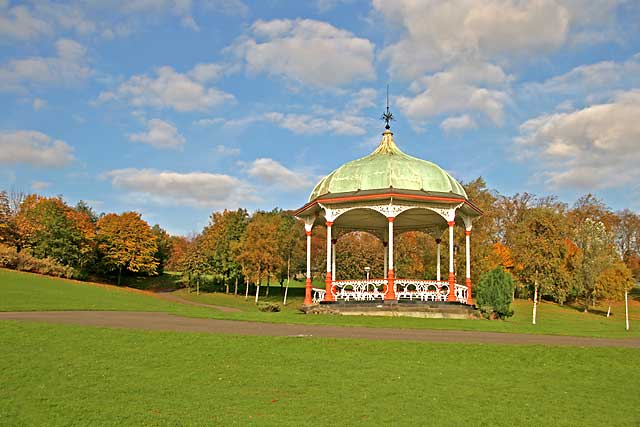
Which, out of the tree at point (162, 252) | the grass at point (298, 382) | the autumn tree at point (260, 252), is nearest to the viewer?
the grass at point (298, 382)

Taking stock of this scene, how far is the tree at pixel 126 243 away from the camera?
61.1 metres

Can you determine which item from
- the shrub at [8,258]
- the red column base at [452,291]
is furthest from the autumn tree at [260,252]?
the red column base at [452,291]

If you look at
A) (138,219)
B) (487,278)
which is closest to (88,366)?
(487,278)

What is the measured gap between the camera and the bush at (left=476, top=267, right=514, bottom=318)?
Answer: 24.3 metres

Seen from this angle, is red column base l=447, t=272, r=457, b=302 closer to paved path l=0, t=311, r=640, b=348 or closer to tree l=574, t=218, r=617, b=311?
paved path l=0, t=311, r=640, b=348

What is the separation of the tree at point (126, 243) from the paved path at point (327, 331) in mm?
43886

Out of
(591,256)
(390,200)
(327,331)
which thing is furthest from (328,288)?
(591,256)

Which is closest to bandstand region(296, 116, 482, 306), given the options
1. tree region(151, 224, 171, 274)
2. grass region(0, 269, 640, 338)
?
grass region(0, 269, 640, 338)

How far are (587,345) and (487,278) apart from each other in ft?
33.9

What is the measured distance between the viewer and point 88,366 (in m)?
10.5

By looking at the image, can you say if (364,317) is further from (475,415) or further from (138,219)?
(138,219)

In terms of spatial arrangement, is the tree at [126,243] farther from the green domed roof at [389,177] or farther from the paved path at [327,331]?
the paved path at [327,331]

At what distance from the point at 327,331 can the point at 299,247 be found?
142 feet

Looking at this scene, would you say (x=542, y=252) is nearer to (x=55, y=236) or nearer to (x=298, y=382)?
(x=298, y=382)
